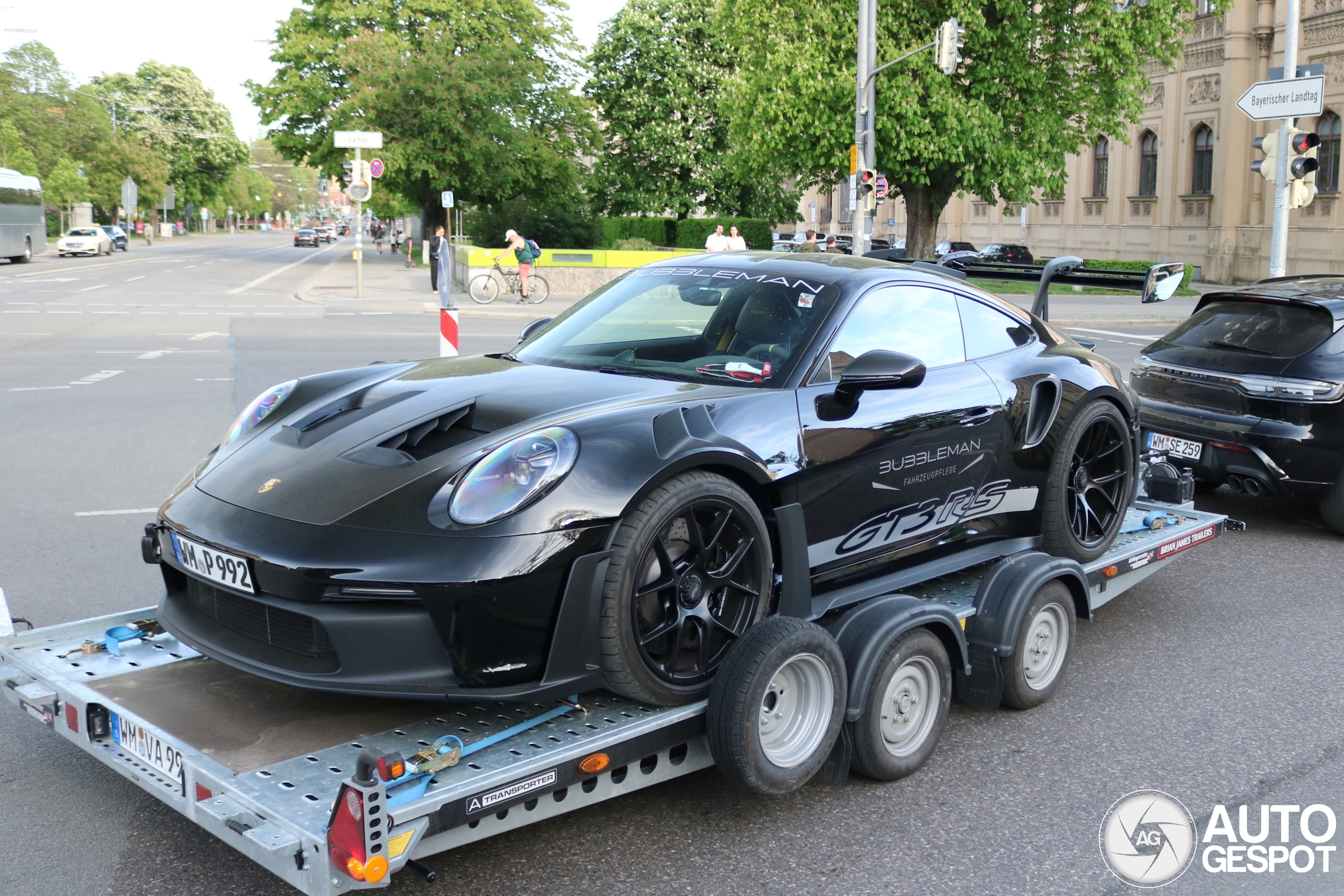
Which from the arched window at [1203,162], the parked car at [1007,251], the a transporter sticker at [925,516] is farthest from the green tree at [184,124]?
the a transporter sticker at [925,516]

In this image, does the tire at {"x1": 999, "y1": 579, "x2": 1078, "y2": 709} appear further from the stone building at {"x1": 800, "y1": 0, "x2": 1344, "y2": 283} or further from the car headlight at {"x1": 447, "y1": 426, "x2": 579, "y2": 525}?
the stone building at {"x1": 800, "y1": 0, "x2": 1344, "y2": 283}

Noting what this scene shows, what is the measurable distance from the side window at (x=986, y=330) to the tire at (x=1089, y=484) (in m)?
0.46

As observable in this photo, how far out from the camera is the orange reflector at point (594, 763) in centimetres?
325

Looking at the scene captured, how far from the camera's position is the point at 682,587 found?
3688mm

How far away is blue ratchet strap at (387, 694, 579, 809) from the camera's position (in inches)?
115

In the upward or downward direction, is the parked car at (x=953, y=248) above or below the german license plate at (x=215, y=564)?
above

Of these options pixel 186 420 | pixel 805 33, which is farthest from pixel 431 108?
pixel 186 420

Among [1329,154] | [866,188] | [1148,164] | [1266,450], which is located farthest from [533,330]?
[1148,164]

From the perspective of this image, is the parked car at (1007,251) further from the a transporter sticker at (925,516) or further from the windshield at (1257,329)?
the a transporter sticker at (925,516)

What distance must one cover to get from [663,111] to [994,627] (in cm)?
4585

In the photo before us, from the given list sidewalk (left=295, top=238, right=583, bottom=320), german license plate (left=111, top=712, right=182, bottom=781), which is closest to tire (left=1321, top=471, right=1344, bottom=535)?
german license plate (left=111, top=712, right=182, bottom=781)

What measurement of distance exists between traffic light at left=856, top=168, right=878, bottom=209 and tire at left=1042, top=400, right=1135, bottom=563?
19365mm

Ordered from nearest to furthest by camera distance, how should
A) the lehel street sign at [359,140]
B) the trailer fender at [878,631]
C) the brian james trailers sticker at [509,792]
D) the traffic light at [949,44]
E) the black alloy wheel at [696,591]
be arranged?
the brian james trailers sticker at [509,792]
the black alloy wheel at [696,591]
the trailer fender at [878,631]
the traffic light at [949,44]
the lehel street sign at [359,140]

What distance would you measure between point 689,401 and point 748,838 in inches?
55.0
